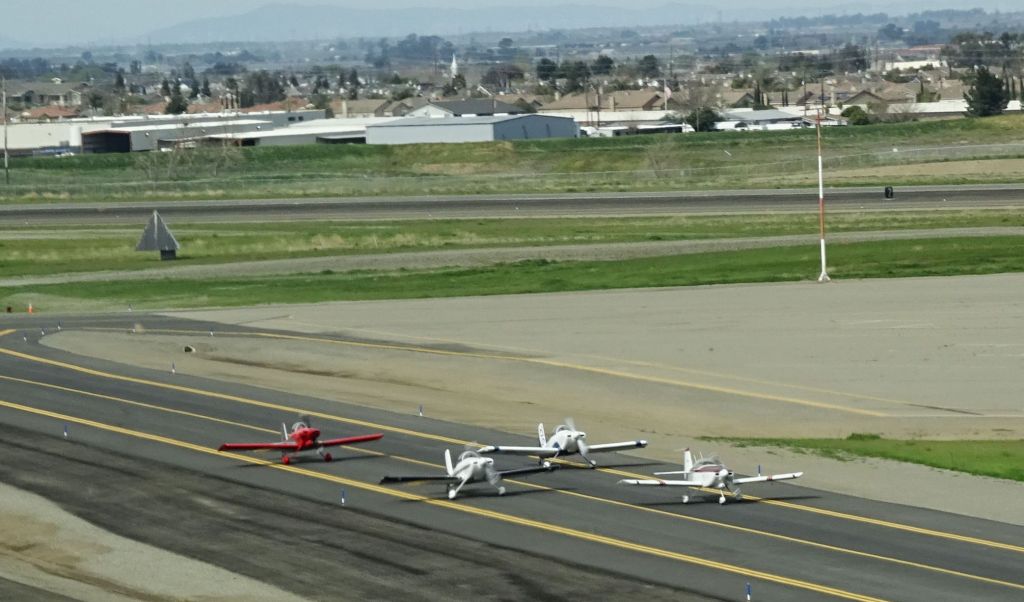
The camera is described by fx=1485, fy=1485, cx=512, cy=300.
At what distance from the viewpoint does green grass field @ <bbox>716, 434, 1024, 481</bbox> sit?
41844mm

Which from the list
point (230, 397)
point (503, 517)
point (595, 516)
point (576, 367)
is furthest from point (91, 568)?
point (576, 367)

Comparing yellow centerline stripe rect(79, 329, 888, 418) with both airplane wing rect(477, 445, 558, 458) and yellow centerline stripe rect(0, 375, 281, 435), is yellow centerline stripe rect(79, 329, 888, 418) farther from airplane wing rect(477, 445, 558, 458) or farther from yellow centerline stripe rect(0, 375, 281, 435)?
airplane wing rect(477, 445, 558, 458)

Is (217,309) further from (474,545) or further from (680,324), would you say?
(474,545)

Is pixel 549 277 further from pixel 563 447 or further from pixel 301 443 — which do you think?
pixel 563 447

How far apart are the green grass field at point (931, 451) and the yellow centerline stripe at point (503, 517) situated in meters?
10.8

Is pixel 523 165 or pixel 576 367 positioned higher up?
pixel 523 165

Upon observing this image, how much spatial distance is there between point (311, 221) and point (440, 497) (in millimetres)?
87551

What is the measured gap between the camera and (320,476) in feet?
139

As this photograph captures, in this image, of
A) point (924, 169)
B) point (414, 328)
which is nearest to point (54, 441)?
point (414, 328)

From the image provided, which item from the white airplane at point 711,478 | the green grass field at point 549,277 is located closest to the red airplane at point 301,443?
the white airplane at point 711,478

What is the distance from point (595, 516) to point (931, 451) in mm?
12285

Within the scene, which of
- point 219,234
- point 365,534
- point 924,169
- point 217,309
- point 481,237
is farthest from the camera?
point 924,169

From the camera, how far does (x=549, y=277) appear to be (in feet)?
280

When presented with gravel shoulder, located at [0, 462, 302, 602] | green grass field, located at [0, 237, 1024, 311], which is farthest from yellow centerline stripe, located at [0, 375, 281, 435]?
green grass field, located at [0, 237, 1024, 311]
